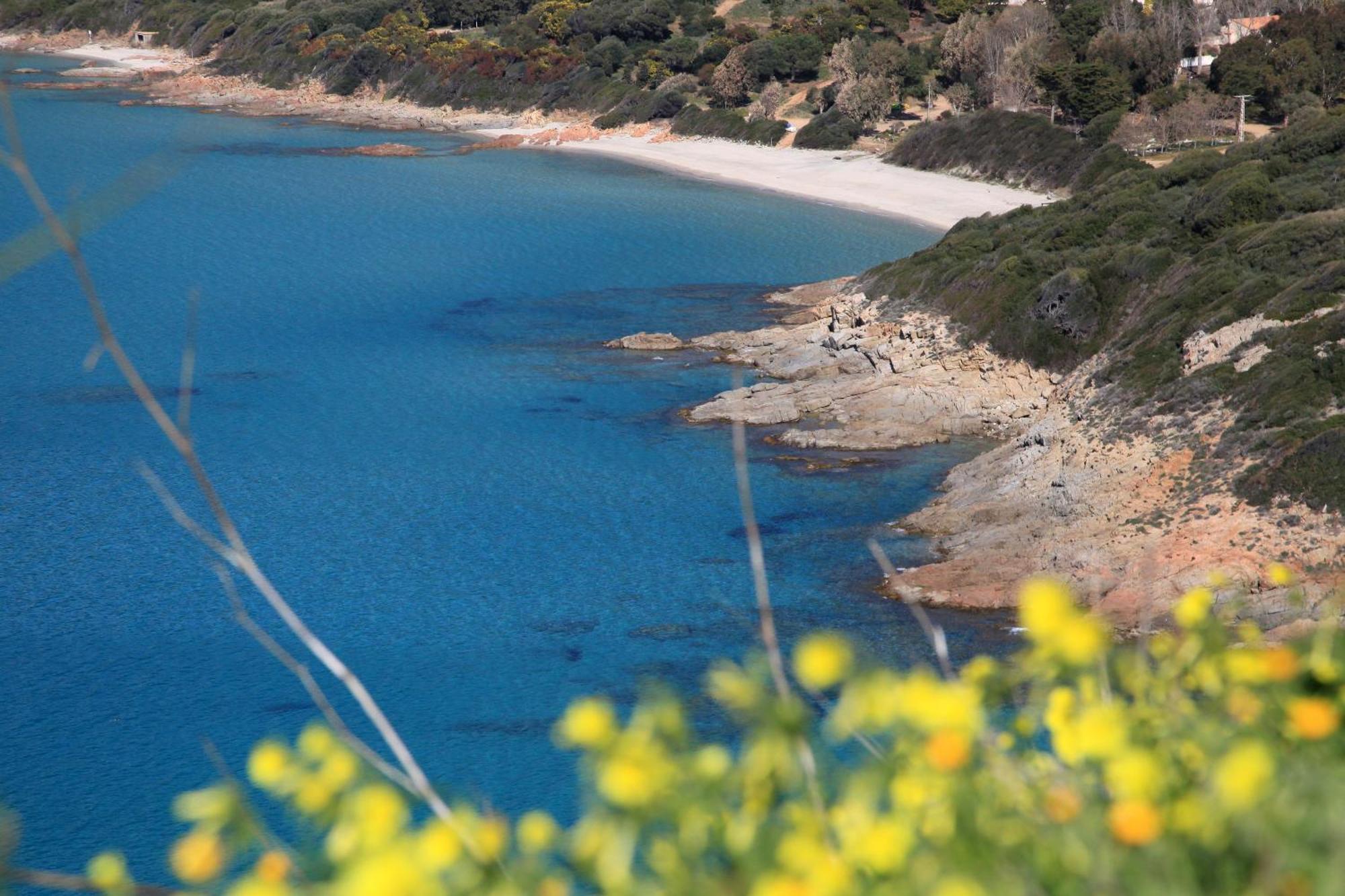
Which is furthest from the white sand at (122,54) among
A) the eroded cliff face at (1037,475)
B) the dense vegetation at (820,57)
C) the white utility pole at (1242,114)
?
the eroded cliff face at (1037,475)

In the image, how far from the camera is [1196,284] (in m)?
28.5

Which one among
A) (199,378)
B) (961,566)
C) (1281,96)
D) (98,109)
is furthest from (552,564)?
(98,109)

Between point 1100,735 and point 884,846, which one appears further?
point 1100,735

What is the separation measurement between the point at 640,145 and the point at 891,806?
263ft

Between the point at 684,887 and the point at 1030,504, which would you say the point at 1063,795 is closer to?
the point at 684,887

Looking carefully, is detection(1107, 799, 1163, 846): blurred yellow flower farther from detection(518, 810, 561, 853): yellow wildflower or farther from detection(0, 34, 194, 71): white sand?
detection(0, 34, 194, 71): white sand

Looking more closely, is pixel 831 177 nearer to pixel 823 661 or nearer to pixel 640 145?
pixel 640 145

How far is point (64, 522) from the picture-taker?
28219 millimetres

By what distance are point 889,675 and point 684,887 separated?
2.70 ft

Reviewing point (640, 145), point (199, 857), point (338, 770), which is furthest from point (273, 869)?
point (640, 145)

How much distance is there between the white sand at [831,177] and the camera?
5925 cm

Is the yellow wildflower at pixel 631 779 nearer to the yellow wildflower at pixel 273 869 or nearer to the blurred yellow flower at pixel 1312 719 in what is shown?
the yellow wildflower at pixel 273 869

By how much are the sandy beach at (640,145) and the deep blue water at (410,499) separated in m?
4.51

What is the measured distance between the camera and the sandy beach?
201 feet
